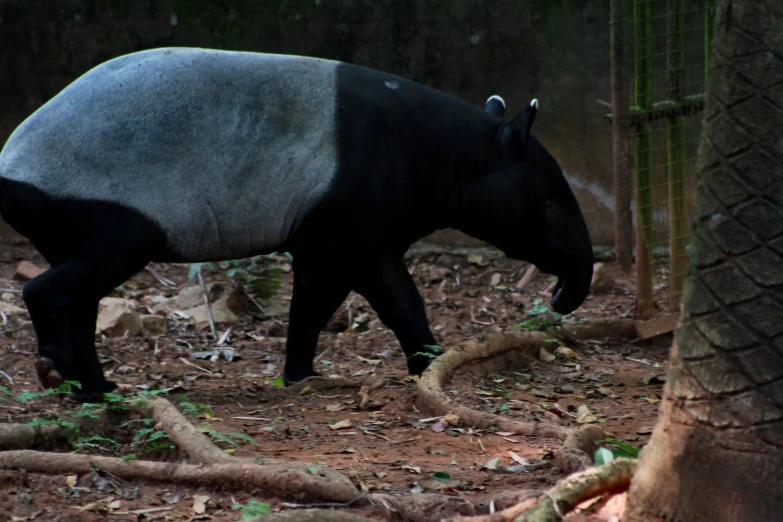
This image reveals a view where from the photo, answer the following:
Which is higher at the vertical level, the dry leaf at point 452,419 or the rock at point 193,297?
the dry leaf at point 452,419

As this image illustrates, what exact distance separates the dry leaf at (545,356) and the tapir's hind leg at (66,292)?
2.48 metres

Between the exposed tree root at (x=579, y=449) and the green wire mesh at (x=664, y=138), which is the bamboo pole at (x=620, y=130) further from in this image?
the exposed tree root at (x=579, y=449)

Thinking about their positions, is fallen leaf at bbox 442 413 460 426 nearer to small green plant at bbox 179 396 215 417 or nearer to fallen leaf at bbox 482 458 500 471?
fallen leaf at bbox 482 458 500 471

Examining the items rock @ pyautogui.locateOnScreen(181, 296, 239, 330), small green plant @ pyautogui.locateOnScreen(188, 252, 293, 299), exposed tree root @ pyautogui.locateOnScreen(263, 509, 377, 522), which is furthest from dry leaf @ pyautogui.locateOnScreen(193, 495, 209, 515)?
small green plant @ pyautogui.locateOnScreen(188, 252, 293, 299)

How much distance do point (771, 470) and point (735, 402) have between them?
18 centimetres

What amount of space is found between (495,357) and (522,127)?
4.40 feet

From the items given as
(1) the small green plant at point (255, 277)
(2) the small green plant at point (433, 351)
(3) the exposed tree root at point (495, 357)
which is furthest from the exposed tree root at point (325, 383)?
(1) the small green plant at point (255, 277)

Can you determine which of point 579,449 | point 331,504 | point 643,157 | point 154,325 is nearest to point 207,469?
point 331,504

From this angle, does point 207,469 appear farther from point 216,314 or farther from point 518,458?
point 216,314

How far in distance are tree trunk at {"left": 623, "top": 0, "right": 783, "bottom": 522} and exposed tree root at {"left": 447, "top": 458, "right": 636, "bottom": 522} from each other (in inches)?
12.6

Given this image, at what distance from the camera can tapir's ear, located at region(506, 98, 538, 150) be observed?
6.12m

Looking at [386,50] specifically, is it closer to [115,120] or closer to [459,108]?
[459,108]

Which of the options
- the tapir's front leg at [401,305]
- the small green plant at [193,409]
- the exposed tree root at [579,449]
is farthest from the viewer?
the tapir's front leg at [401,305]

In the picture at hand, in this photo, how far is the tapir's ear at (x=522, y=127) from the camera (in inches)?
241
